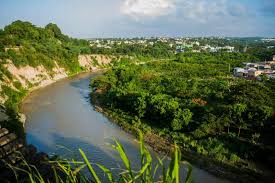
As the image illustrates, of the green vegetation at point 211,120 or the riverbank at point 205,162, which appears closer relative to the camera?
the riverbank at point 205,162

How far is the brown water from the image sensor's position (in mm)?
15067

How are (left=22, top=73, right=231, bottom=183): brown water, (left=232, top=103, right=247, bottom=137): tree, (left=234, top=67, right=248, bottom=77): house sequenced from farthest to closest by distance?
1. (left=234, top=67, right=248, bottom=77): house
2. (left=232, top=103, right=247, bottom=137): tree
3. (left=22, top=73, right=231, bottom=183): brown water

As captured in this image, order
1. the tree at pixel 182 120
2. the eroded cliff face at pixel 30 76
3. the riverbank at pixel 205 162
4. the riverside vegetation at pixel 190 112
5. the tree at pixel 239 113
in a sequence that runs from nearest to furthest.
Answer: the riverbank at pixel 205 162 < the riverside vegetation at pixel 190 112 < the tree at pixel 239 113 < the tree at pixel 182 120 < the eroded cliff face at pixel 30 76

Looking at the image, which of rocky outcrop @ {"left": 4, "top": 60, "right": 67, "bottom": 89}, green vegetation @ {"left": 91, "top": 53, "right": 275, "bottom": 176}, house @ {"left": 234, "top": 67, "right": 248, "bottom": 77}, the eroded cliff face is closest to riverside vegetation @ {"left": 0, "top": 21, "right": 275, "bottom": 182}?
green vegetation @ {"left": 91, "top": 53, "right": 275, "bottom": 176}

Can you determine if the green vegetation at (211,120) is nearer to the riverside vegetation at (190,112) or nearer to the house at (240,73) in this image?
the riverside vegetation at (190,112)

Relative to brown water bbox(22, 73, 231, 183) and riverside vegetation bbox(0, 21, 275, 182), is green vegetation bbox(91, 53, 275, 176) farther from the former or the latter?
brown water bbox(22, 73, 231, 183)

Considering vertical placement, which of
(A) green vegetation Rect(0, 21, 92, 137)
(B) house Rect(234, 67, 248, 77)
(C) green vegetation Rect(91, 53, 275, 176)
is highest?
(A) green vegetation Rect(0, 21, 92, 137)

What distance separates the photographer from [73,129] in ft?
63.9

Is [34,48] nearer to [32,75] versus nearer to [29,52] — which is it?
[29,52]

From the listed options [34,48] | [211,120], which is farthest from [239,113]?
[34,48]

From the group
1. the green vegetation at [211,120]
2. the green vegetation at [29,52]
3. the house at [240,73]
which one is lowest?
the house at [240,73]

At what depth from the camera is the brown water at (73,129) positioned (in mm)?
15067

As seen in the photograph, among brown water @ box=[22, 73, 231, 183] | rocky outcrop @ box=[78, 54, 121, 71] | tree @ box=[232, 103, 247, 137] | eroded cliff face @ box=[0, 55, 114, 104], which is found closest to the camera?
brown water @ box=[22, 73, 231, 183]

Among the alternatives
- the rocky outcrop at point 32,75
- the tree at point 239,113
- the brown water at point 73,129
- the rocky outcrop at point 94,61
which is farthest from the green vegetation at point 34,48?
the tree at point 239,113
